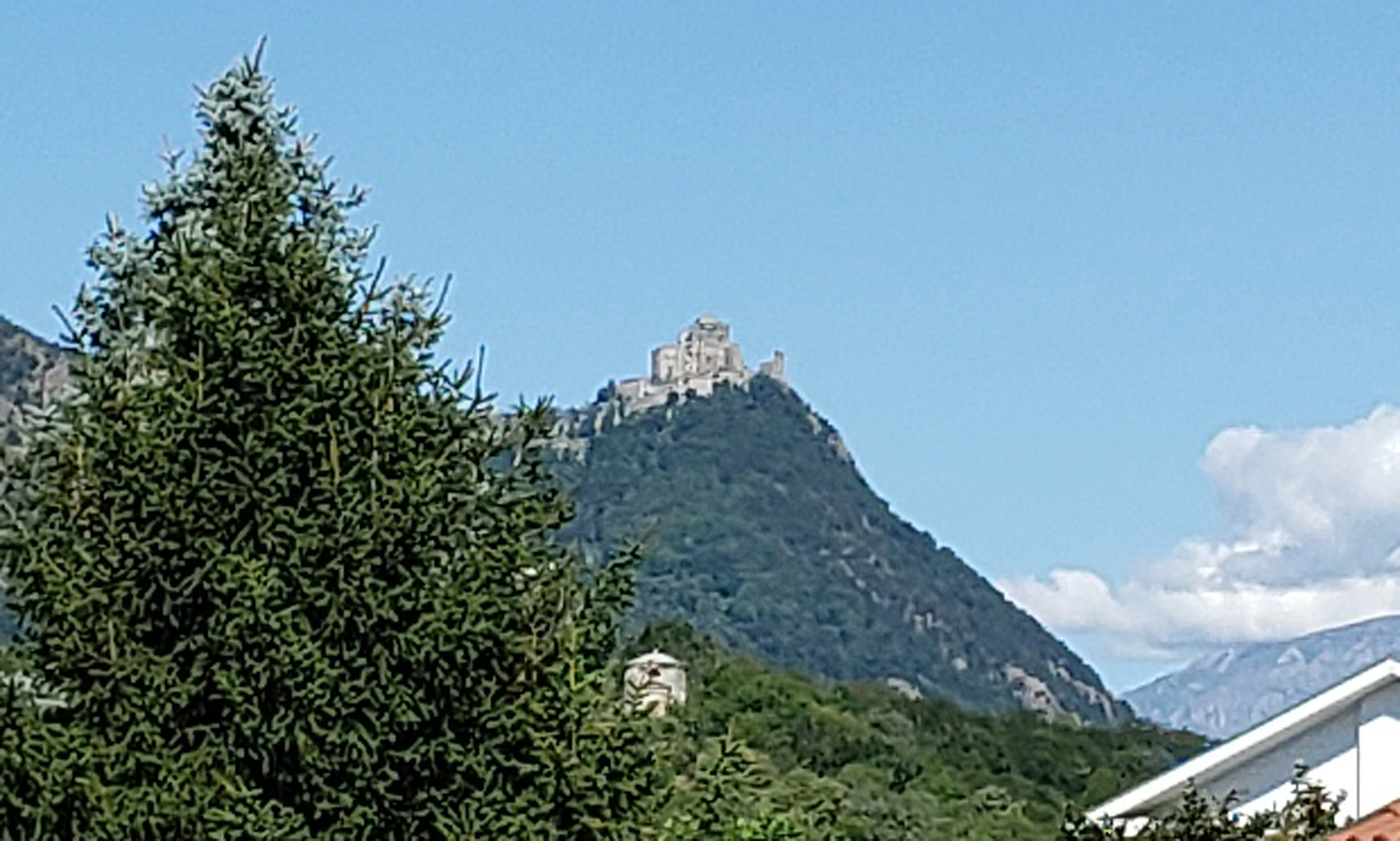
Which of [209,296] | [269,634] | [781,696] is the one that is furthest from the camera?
[781,696]

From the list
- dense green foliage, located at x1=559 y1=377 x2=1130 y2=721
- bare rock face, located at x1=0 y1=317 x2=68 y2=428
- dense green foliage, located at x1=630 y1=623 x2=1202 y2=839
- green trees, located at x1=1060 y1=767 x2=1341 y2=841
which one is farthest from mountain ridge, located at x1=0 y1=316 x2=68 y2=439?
dense green foliage, located at x1=559 y1=377 x2=1130 y2=721

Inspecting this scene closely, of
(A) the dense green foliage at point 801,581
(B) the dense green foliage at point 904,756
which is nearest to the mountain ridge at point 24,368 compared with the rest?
(B) the dense green foliage at point 904,756

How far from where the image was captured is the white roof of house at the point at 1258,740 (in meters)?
16.5

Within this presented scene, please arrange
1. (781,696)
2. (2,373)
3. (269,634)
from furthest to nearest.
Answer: (2,373)
(781,696)
(269,634)

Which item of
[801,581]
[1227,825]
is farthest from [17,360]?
[801,581]

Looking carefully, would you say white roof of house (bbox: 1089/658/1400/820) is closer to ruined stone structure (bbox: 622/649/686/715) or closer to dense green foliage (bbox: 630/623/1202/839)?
ruined stone structure (bbox: 622/649/686/715)

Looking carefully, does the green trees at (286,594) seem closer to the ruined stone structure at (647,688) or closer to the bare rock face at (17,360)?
the ruined stone structure at (647,688)

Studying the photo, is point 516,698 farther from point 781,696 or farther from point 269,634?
point 781,696

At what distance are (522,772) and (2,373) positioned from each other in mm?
81695

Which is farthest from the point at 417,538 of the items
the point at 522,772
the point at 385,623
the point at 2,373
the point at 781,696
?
the point at 2,373

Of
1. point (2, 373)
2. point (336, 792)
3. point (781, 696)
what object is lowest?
point (336, 792)

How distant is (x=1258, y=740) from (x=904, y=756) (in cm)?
5099

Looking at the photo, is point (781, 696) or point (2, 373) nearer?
point (781, 696)

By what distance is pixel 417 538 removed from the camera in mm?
9852
